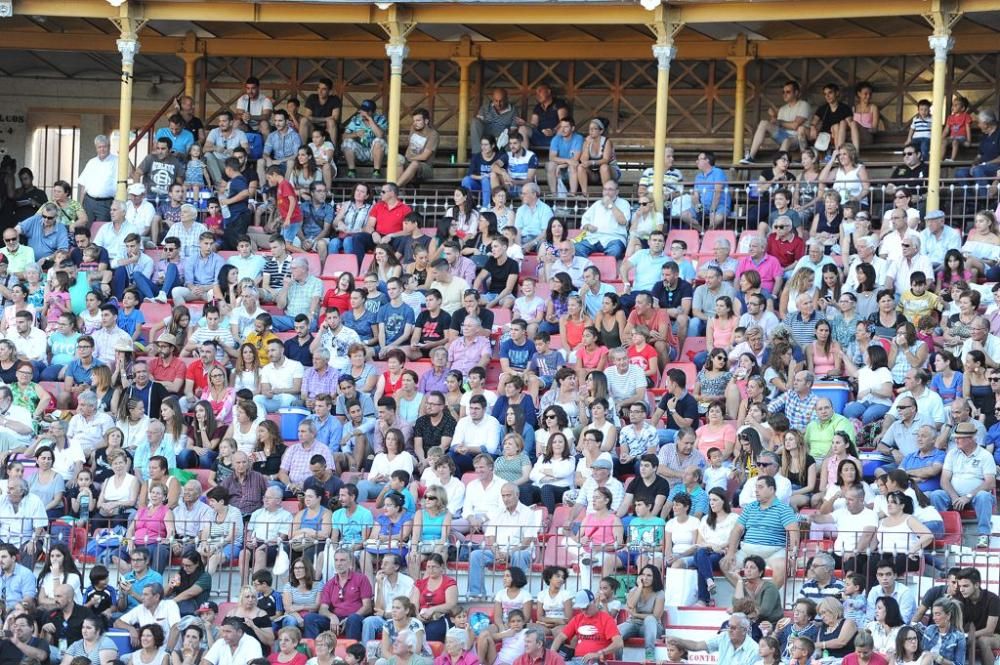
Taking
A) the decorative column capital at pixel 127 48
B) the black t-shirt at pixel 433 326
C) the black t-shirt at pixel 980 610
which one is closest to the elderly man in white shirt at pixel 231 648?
the black t-shirt at pixel 433 326

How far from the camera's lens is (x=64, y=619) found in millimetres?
16625

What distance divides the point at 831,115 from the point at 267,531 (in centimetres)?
917

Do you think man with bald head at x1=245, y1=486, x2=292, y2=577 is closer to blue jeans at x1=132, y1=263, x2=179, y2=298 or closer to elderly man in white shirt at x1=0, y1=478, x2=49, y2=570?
elderly man in white shirt at x1=0, y1=478, x2=49, y2=570

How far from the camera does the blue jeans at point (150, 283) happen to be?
21.5 meters

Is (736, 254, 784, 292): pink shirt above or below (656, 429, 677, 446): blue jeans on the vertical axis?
above

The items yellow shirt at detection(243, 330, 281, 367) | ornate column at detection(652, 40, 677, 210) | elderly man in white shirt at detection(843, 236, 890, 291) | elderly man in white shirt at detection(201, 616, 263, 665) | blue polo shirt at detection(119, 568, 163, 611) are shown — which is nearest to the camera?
elderly man in white shirt at detection(201, 616, 263, 665)

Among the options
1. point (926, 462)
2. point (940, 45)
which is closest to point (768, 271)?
point (940, 45)

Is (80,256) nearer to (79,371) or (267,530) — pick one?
(79,371)

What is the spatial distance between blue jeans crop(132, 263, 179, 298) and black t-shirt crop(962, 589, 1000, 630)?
9263mm

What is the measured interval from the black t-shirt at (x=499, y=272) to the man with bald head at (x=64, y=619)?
589 cm

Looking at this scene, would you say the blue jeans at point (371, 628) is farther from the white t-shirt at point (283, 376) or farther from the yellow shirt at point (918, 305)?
the yellow shirt at point (918, 305)

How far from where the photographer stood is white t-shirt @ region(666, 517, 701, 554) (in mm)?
16625

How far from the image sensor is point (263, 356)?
2009cm

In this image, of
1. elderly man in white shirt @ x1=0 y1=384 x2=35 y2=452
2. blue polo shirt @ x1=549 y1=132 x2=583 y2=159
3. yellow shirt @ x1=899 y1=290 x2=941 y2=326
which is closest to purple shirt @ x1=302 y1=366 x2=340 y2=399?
elderly man in white shirt @ x1=0 y1=384 x2=35 y2=452
